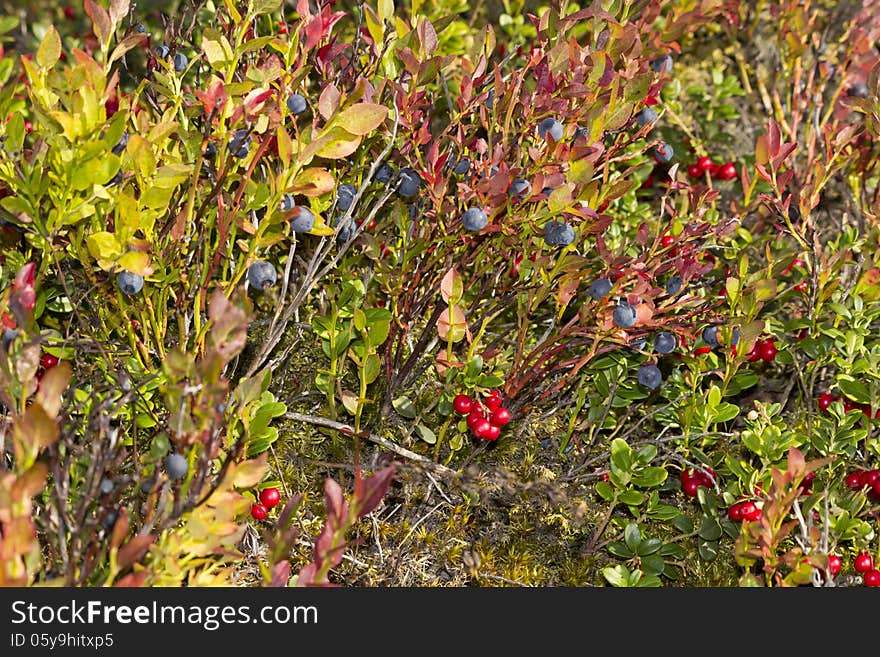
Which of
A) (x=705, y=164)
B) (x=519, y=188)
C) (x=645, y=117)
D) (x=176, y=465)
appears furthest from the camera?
(x=705, y=164)

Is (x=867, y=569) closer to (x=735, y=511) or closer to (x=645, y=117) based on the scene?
(x=735, y=511)

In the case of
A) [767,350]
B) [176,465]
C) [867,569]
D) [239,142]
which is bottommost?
[867,569]

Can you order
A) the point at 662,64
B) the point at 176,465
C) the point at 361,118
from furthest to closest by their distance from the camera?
the point at 662,64 → the point at 361,118 → the point at 176,465

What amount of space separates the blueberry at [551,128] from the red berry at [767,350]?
2.06 ft

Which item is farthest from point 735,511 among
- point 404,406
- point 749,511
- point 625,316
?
point 404,406

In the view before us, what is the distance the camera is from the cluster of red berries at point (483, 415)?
160cm

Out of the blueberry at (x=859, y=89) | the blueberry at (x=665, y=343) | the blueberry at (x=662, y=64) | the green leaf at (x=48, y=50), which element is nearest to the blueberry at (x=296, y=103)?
the green leaf at (x=48, y=50)

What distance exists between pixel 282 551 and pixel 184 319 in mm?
585

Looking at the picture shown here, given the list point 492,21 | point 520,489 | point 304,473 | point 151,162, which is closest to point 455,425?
point 520,489

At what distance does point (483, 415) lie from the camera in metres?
1.63

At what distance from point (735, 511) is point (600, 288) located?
0.46 m

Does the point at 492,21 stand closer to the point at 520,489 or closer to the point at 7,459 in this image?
the point at 520,489

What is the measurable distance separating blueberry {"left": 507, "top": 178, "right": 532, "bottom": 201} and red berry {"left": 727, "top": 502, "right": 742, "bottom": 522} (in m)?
0.66

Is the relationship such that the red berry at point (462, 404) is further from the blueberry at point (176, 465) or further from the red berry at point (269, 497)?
the blueberry at point (176, 465)
